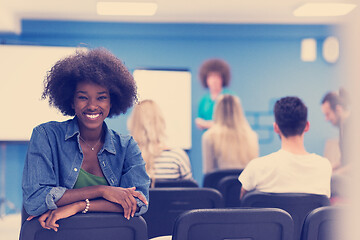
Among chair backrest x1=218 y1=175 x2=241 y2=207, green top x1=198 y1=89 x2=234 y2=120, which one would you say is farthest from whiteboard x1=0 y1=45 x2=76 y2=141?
chair backrest x1=218 y1=175 x2=241 y2=207

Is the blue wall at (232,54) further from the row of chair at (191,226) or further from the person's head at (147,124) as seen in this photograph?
the row of chair at (191,226)

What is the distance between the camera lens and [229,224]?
114cm

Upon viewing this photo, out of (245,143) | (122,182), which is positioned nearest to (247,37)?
(245,143)

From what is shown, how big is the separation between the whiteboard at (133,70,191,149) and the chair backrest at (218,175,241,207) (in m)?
3.45

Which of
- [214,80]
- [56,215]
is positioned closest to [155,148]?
[56,215]

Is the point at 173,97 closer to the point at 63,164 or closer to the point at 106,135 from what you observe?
the point at 106,135

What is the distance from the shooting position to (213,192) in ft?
6.09

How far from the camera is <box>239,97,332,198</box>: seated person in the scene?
6.40ft

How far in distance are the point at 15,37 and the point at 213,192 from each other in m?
4.82

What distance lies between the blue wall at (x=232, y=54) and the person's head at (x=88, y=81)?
13.9ft

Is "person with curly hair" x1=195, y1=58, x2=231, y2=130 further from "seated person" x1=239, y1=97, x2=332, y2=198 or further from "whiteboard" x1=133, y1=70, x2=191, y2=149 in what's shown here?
"seated person" x1=239, y1=97, x2=332, y2=198

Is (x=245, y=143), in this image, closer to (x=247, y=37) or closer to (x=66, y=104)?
(x=66, y=104)

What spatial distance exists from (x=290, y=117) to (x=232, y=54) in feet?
13.4

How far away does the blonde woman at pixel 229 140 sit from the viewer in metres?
3.30
